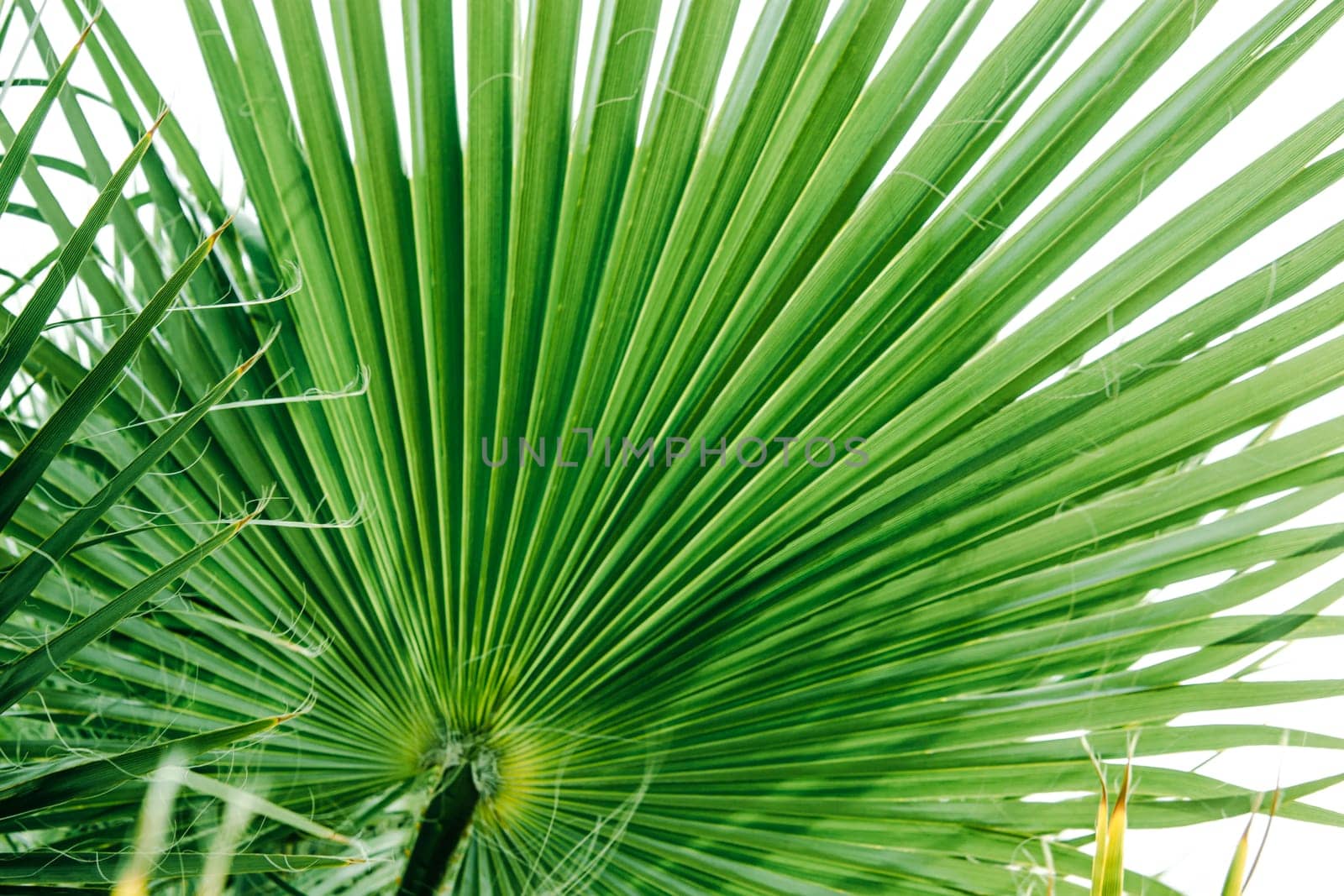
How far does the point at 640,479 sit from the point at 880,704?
366mm

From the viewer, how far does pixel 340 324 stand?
0.92 meters

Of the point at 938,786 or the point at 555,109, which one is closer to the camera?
the point at 555,109

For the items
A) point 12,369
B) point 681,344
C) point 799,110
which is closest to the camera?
point 12,369

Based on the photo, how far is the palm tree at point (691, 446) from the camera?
792 mm

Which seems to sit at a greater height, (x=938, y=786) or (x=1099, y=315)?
(x=1099, y=315)

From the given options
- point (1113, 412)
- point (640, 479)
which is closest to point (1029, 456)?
point (1113, 412)

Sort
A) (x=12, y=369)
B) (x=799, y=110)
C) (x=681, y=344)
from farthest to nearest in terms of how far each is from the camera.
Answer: (x=681, y=344) → (x=799, y=110) → (x=12, y=369)

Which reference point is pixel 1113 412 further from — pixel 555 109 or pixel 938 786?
pixel 555 109

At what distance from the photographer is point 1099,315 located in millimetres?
843

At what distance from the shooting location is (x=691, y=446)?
36.3 inches

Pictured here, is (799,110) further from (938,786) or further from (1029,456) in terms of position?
(938,786)

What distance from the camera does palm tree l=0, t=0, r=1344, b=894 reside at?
0.79 meters

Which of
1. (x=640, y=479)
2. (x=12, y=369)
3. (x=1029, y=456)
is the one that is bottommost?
(x=12, y=369)

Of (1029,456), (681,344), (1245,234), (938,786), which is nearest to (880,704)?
(938,786)
